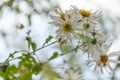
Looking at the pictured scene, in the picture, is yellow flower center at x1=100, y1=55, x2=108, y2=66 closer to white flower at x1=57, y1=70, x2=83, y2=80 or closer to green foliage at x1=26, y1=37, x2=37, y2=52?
white flower at x1=57, y1=70, x2=83, y2=80

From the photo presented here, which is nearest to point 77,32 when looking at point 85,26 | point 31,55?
point 85,26

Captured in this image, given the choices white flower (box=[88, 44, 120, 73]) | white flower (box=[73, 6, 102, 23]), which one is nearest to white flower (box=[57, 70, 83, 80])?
white flower (box=[88, 44, 120, 73])

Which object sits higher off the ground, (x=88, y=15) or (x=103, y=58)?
(x=88, y=15)

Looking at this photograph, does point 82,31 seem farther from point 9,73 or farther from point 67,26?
point 9,73

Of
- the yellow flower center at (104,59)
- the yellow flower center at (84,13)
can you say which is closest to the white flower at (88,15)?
the yellow flower center at (84,13)

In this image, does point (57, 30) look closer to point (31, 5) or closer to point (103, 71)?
point (103, 71)

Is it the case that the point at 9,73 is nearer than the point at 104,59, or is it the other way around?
the point at 9,73

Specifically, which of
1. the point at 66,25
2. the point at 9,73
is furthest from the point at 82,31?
the point at 9,73

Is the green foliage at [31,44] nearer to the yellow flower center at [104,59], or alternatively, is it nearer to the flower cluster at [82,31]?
the flower cluster at [82,31]
